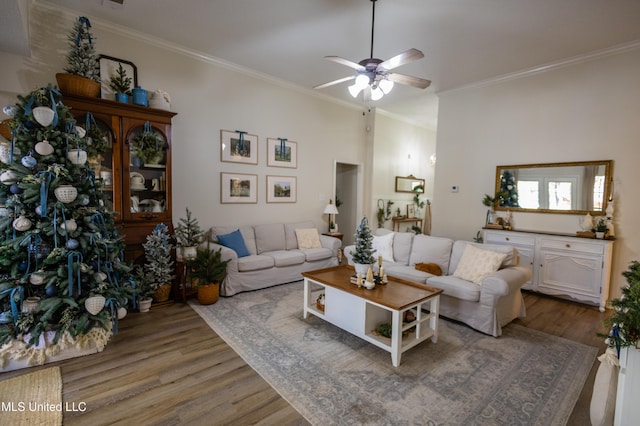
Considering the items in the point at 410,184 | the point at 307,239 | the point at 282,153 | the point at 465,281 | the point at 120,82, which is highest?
the point at 120,82

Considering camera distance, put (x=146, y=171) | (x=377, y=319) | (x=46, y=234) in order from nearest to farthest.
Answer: (x=46, y=234)
(x=377, y=319)
(x=146, y=171)

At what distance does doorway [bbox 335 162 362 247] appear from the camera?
21.9ft

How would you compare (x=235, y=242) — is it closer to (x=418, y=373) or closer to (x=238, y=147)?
(x=238, y=147)

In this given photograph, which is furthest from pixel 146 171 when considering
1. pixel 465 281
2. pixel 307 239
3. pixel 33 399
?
pixel 465 281

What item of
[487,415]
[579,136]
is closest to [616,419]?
[487,415]

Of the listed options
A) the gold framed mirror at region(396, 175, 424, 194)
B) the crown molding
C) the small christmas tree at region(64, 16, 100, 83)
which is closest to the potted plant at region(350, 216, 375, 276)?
the small christmas tree at region(64, 16, 100, 83)

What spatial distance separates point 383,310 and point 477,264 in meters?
1.30

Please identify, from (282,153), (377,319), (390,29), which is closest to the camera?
(377,319)

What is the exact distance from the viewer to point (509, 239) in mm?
4445

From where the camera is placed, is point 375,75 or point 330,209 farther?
point 330,209

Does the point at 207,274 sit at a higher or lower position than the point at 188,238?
lower

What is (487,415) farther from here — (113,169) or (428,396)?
(113,169)

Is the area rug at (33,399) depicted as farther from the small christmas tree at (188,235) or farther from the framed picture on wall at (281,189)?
the framed picture on wall at (281,189)

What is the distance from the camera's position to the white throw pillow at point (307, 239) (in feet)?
16.6
